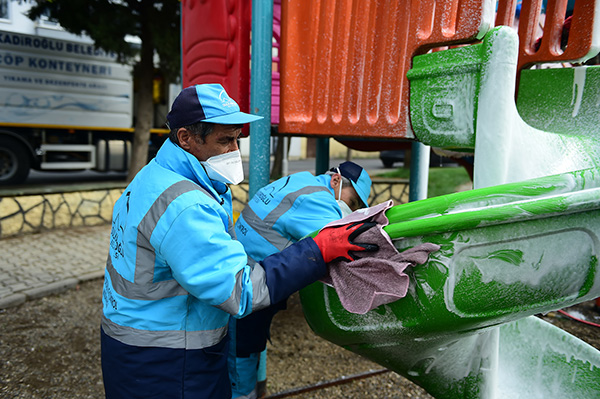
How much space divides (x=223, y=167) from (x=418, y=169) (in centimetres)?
233

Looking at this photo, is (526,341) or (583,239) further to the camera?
(526,341)

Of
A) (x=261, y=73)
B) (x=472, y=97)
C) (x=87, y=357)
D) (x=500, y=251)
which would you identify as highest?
(x=261, y=73)

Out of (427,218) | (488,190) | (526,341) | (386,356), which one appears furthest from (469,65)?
(526,341)

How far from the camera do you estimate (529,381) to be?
8.34 feet

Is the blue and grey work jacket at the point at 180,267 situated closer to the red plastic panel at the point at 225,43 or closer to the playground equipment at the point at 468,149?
the playground equipment at the point at 468,149

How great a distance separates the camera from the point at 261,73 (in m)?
Result: 2.22

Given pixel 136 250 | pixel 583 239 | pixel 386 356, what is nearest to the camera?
pixel 583 239

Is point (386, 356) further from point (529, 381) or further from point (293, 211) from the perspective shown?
point (529, 381)

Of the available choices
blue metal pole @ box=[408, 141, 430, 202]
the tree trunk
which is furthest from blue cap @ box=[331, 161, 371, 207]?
the tree trunk

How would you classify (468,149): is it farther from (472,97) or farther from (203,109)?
(203,109)

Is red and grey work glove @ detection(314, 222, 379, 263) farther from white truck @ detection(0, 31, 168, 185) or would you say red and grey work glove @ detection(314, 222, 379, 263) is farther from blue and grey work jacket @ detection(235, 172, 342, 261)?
white truck @ detection(0, 31, 168, 185)

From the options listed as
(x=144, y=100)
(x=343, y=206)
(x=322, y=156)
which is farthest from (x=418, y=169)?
(x=144, y=100)

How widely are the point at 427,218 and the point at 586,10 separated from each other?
1.05 metres

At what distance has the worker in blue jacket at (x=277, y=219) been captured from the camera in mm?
1961
